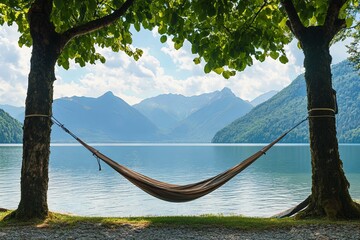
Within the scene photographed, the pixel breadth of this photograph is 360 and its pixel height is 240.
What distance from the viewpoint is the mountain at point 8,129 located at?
131 meters

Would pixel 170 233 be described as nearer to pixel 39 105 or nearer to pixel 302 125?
pixel 39 105

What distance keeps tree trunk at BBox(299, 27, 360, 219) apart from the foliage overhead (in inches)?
17.1

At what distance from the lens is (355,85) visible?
19025 cm

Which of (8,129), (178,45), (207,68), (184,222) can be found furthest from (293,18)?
(8,129)

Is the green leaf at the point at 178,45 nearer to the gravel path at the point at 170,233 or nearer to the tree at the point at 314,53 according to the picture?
the tree at the point at 314,53

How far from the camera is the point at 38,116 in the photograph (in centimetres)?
675

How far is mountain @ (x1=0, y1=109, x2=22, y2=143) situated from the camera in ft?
430

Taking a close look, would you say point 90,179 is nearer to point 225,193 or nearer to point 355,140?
point 225,193

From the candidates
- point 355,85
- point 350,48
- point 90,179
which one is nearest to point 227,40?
point 350,48

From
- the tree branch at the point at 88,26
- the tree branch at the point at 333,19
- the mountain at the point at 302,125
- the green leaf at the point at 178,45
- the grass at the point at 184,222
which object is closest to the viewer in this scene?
the grass at the point at 184,222

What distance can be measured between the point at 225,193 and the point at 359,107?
16305cm

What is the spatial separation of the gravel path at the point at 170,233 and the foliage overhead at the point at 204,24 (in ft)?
8.59

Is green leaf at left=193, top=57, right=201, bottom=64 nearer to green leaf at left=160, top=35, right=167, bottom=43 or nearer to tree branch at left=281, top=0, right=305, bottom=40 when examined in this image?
green leaf at left=160, top=35, right=167, bottom=43

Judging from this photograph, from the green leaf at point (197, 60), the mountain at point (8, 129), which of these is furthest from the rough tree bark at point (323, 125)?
the mountain at point (8, 129)
